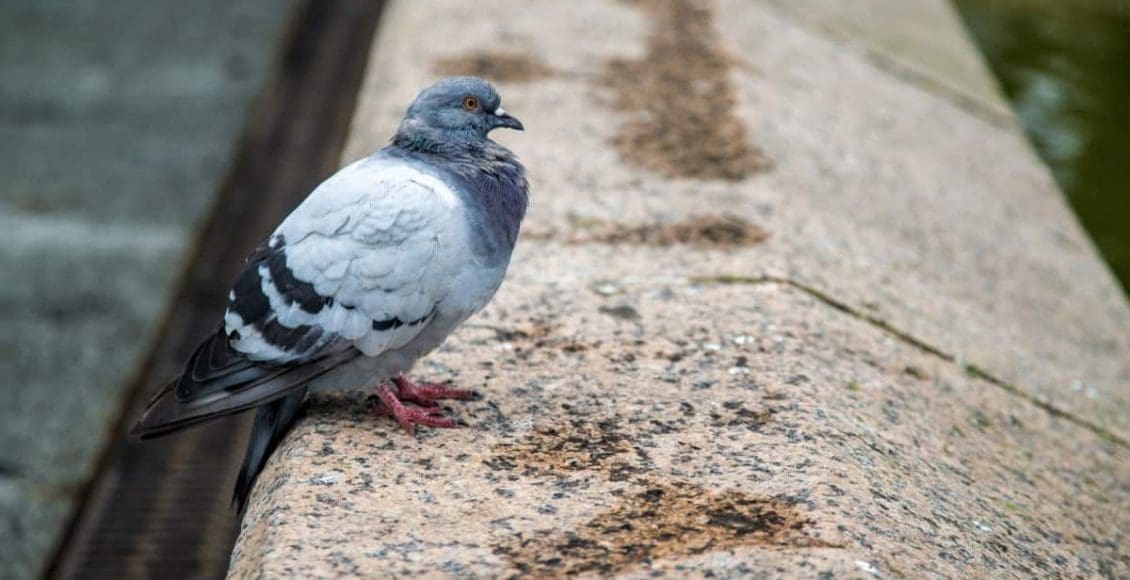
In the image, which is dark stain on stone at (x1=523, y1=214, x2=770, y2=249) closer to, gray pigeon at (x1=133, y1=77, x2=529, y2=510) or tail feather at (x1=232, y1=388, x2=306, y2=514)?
gray pigeon at (x1=133, y1=77, x2=529, y2=510)

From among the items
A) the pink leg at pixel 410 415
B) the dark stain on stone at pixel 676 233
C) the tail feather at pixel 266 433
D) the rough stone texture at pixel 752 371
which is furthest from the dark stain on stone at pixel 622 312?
the tail feather at pixel 266 433

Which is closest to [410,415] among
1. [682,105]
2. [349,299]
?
[349,299]

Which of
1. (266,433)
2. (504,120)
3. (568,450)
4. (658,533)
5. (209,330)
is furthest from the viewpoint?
(209,330)

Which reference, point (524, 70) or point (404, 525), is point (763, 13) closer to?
point (524, 70)

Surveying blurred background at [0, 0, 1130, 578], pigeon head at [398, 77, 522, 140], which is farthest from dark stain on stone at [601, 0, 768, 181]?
blurred background at [0, 0, 1130, 578]

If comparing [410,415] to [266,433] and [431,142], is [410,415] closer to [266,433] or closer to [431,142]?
[266,433]

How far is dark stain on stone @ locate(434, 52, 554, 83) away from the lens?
15.8 ft

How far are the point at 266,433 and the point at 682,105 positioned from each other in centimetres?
226

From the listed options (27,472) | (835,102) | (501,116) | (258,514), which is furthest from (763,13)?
(258,514)

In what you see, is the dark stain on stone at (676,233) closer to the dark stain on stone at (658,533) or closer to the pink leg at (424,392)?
→ the pink leg at (424,392)

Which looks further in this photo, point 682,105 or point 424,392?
point 682,105

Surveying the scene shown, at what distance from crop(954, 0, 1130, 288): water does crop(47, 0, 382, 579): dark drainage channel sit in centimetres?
329

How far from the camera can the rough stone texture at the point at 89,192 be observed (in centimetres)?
446

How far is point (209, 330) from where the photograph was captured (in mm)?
5035
